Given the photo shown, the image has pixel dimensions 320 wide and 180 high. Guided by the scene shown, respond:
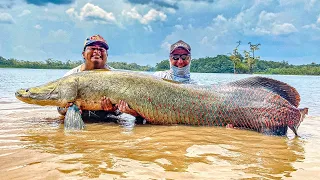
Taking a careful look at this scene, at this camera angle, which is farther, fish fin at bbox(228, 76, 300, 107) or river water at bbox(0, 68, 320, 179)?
fish fin at bbox(228, 76, 300, 107)

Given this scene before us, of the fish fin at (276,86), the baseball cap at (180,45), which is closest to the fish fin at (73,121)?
the fish fin at (276,86)

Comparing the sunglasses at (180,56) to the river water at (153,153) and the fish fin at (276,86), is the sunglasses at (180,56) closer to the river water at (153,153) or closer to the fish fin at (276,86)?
the fish fin at (276,86)

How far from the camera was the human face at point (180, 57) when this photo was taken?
23.3ft

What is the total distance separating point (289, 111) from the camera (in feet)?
15.7

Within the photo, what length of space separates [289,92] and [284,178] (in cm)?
284

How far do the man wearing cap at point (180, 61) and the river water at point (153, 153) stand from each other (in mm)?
2354

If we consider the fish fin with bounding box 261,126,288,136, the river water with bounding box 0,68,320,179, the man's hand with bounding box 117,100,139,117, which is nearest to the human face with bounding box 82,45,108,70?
the man's hand with bounding box 117,100,139,117

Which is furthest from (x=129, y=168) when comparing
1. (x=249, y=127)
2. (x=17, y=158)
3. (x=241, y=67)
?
(x=241, y=67)

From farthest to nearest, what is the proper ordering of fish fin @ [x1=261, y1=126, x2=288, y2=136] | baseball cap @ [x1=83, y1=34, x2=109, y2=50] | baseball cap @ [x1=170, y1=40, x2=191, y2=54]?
baseball cap @ [x1=170, y1=40, x2=191, y2=54] < baseball cap @ [x1=83, y1=34, x2=109, y2=50] < fish fin @ [x1=261, y1=126, x2=288, y2=136]

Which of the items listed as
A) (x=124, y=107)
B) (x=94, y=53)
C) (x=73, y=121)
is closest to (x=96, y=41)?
(x=94, y=53)

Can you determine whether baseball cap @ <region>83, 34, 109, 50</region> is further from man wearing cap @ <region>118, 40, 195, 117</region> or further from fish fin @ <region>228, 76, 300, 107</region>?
fish fin @ <region>228, 76, 300, 107</region>

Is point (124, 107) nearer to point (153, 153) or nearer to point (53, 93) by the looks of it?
point (53, 93)

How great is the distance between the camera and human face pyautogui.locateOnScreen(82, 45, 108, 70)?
6309 mm

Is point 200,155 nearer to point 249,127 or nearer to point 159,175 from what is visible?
point 159,175
